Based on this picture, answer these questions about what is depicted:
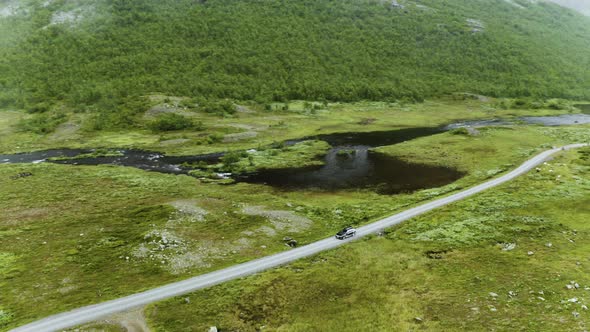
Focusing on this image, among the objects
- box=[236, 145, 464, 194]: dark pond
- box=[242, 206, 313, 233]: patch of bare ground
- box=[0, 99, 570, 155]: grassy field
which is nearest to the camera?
box=[242, 206, 313, 233]: patch of bare ground

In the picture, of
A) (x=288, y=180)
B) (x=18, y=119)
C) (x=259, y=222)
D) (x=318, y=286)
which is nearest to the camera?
(x=318, y=286)

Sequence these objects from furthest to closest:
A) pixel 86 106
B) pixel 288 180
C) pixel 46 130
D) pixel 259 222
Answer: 1. pixel 86 106
2. pixel 46 130
3. pixel 288 180
4. pixel 259 222

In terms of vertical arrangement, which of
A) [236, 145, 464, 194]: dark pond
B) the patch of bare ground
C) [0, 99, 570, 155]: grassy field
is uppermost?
[0, 99, 570, 155]: grassy field

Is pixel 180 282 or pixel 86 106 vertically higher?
pixel 86 106

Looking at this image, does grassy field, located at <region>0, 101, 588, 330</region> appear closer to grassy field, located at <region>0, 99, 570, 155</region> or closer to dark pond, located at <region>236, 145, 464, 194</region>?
grassy field, located at <region>0, 99, 570, 155</region>

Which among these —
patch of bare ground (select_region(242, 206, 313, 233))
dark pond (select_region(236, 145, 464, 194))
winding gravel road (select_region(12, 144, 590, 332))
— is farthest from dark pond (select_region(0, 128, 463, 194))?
winding gravel road (select_region(12, 144, 590, 332))

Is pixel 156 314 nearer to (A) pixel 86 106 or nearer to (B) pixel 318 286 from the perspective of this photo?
(B) pixel 318 286

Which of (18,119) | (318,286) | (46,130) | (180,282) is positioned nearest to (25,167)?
(46,130)
